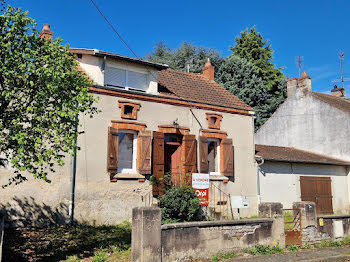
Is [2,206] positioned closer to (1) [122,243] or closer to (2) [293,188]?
(1) [122,243]

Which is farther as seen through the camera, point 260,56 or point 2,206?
point 260,56

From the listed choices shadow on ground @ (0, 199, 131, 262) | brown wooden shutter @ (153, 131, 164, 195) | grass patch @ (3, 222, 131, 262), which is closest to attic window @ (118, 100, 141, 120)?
brown wooden shutter @ (153, 131, 164, 195)

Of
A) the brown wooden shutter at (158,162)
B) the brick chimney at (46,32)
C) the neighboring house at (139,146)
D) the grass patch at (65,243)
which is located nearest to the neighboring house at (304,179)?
the neighboring house at (139,146)

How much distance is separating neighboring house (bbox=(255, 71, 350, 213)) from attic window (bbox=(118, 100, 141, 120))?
6573 mm

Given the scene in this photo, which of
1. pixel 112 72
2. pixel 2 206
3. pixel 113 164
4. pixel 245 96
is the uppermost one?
pixel 245 96

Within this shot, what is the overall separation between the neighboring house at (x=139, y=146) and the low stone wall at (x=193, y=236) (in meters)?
4.41

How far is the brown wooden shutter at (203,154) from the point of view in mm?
14039

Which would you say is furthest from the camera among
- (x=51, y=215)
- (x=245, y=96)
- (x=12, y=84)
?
(x=245, y=96)

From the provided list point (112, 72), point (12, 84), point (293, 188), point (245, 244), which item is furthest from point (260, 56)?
point (12, 84)

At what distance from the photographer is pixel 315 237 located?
34.4 ft

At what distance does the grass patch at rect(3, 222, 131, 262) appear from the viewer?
7.79 metres

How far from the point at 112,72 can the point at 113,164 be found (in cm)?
344

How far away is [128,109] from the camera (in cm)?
1292

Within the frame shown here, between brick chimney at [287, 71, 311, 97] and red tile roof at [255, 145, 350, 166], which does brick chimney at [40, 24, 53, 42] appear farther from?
brick chimney at [287, 71, 311, 97]
